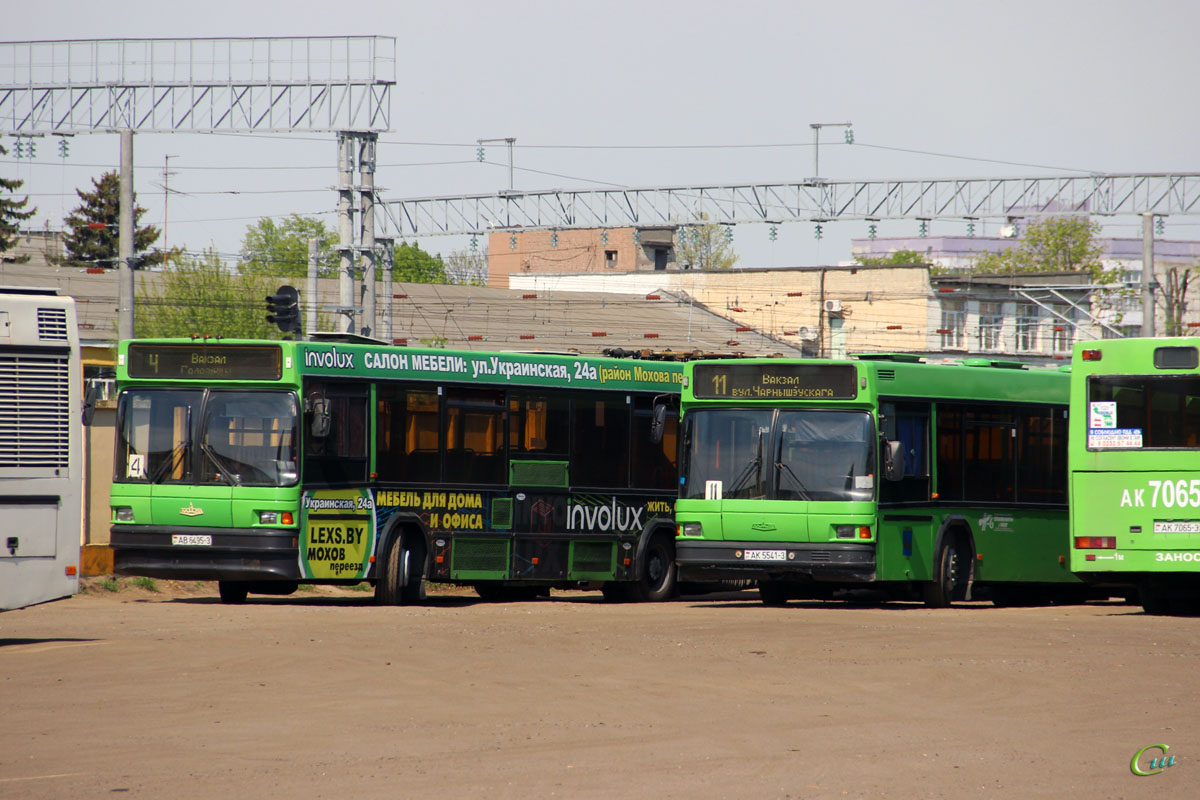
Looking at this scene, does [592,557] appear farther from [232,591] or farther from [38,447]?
[38,447]

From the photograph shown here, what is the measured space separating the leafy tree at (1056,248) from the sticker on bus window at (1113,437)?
3101 inches

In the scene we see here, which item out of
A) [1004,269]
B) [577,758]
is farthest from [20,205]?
[577,758]

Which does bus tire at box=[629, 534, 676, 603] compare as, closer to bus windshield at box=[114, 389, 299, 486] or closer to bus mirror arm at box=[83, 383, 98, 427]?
bus windshield at box=[114, 389, 299, 486]

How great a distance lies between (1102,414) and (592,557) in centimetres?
633

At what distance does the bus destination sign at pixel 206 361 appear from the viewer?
18844mm

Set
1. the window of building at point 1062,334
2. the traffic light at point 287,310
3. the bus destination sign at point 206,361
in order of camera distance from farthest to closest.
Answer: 1. the window of building at point 1062,334
2. the traffic light at point 287,310
3. the bus destination sign at point 206,361

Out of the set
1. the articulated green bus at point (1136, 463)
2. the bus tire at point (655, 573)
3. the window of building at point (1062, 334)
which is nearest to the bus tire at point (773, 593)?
the bus tire at point (655, 573)

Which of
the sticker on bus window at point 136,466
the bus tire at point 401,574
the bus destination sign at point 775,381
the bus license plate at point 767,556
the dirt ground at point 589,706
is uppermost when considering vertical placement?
the bus destination sign at point 775,381

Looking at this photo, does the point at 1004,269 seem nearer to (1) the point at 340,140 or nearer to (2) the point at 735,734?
(1) the point at 340,140

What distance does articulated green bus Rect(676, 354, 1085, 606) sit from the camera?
63.4 feet

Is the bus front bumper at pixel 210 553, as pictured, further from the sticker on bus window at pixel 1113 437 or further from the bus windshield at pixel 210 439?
the sticker on bus window at pixel 1113 437

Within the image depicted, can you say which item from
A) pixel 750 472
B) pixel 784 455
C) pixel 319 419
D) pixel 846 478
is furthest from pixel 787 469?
pixel 319 419

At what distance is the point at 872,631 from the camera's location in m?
16.3

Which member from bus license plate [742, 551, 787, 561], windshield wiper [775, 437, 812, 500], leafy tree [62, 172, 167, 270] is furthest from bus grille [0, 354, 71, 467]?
leafy tree [62, 172, 167, 270]
